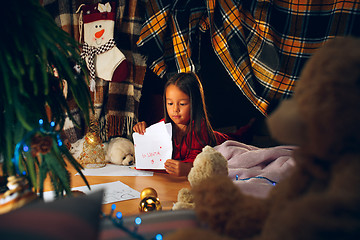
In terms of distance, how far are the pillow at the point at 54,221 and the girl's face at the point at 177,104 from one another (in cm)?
98

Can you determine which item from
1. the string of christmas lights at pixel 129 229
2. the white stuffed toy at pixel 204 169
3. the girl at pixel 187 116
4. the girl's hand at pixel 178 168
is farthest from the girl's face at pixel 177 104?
the string of christmas lights at pixel 129 229

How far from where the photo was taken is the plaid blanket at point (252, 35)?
1094 mm

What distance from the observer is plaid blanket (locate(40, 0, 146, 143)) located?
1544 millimetres

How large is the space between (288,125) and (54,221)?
20 cm

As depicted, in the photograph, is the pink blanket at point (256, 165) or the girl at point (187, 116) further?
the girl at point (187, 116)

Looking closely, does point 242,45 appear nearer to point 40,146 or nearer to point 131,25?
point 131,25

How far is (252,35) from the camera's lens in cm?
125

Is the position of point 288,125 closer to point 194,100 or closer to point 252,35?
point 194,100

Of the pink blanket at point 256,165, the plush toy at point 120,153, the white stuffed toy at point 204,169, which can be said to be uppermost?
the white stuffed toy at point 204,169

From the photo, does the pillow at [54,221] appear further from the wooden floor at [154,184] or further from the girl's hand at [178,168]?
the girl's hand at [178,168]

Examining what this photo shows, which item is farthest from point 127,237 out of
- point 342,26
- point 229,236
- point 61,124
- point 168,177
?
point 342,26

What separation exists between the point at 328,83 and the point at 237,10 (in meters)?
1.13

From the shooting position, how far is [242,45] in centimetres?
131

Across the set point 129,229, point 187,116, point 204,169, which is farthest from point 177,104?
point 129,229
